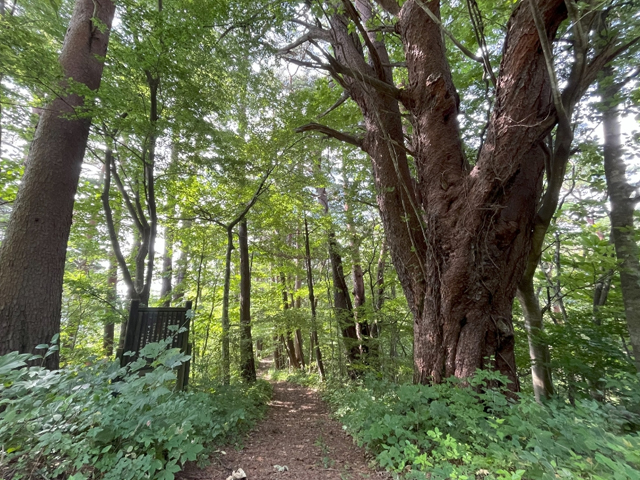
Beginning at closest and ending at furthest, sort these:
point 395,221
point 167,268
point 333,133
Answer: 1. point 395,221
2. point 333,133
3. point 167,268

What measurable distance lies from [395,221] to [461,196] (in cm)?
85

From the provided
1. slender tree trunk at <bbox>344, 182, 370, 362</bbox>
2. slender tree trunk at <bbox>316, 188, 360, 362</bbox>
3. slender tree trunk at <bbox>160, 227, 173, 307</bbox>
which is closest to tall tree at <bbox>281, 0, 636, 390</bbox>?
slender tree trunk at <bbox>344, 182, 370, 362</bbox>

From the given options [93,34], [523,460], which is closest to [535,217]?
[523,460]

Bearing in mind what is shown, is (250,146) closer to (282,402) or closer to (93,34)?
(93,34)

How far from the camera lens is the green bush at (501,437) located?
4.24 ft

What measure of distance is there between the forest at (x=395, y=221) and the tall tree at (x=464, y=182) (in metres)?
0.02

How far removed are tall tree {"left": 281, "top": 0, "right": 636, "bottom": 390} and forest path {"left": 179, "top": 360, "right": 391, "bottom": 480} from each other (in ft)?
4.07

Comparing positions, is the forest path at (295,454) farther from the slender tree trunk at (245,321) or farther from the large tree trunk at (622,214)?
the large tree trunk at (622,214)

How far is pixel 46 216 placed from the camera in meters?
3.06

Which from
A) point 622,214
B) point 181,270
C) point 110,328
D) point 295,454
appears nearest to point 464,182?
point 622,214

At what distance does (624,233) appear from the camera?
9.37 feet

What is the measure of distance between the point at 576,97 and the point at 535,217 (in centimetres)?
115

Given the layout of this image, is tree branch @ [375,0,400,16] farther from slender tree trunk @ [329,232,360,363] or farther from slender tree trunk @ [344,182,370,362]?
slender tree trunk @ [329,232,360,363]

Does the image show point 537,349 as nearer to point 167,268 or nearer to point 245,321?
point 245,321
